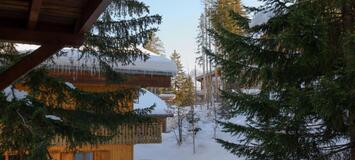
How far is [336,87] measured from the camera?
5.75 metres

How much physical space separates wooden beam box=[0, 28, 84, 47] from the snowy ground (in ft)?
65.4

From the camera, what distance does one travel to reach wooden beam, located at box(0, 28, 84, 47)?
3271mm

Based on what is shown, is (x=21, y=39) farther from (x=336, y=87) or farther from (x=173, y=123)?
(x=173, y=123)

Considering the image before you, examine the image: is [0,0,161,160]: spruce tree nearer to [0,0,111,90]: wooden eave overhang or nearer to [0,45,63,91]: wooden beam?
[0,45,63,91]: wooden beam

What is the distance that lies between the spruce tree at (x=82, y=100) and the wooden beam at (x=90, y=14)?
4.59 m

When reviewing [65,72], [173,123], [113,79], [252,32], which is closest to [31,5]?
[252,32]

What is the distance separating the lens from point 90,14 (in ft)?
9.62

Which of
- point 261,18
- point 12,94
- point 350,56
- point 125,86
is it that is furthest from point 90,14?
point 125,86

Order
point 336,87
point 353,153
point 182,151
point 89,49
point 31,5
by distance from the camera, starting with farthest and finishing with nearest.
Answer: point 182,151, point 89,49, point 353,153, point 336,87, point 31,5

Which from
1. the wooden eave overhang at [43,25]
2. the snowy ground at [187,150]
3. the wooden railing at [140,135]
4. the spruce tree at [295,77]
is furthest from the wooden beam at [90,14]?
the snowy ground at [187,150]

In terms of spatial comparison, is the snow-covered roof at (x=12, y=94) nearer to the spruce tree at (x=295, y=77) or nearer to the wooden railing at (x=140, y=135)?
the spruce tree at (x=295, y=77)

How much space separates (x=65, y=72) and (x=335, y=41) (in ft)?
28.6

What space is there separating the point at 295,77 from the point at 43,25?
17.2 ft

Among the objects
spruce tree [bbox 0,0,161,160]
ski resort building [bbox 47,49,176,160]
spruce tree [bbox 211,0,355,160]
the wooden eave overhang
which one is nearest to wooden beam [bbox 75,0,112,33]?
the wooden eave overhang
